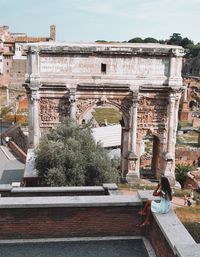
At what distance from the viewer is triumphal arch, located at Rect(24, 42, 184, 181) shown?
1947cm

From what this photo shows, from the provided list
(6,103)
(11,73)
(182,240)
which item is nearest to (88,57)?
(182,240)

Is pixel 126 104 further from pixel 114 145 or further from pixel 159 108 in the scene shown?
pixel 114 145

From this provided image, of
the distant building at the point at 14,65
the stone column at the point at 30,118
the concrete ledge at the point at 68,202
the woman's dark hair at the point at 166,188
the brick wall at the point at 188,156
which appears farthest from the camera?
the distant building at the point at 14,65

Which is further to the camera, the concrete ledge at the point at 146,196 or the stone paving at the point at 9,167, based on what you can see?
the stone paving at the point at 9,167

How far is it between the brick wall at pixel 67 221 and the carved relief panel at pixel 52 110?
1325cm

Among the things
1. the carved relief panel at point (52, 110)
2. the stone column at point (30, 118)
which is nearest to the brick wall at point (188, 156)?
the carved relief panel at point (52, 110)

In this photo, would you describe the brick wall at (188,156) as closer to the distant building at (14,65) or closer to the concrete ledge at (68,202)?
the concrete ledge at (68,202)

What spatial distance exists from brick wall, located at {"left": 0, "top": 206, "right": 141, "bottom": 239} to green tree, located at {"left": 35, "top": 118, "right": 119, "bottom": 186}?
6.69 m

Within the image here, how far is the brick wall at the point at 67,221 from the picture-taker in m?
7.09

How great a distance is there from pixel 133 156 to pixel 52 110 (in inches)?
188

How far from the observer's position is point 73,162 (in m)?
14.4

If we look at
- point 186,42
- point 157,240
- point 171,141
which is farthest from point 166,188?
point 186,42

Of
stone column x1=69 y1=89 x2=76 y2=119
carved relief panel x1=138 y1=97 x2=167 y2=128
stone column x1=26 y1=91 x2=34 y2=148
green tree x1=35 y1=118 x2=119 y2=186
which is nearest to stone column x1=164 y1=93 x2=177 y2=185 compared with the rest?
carved relief panel x1=138 y1=97 x2=167 y2=128

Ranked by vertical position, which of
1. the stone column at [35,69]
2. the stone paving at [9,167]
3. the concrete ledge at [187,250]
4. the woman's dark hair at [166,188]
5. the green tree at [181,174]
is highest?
the stone column at [35,69]
